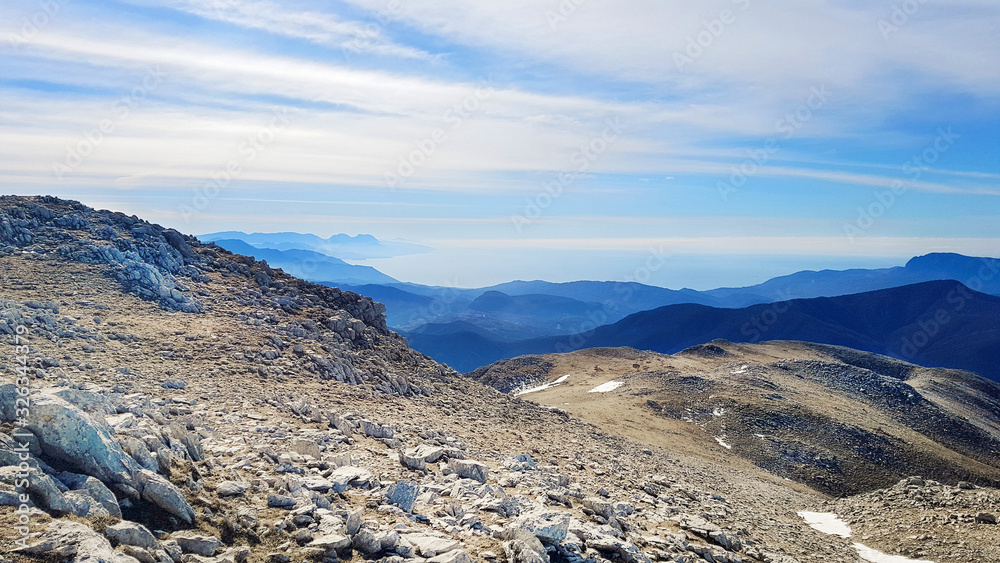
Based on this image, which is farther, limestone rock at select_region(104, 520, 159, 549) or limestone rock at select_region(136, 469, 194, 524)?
limestone rock at select_region(136, 469, 194, 524)

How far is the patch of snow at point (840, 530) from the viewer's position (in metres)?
18.0

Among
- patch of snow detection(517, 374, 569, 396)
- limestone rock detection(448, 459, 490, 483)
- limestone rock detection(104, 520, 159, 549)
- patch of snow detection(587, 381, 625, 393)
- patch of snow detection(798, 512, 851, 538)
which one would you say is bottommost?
patch of snow detection(798, 512, 851, 538)

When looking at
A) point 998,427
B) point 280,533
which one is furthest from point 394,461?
point 998,427

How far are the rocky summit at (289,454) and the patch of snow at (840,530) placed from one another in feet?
1.41

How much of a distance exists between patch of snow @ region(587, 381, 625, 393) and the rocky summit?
20046 mm

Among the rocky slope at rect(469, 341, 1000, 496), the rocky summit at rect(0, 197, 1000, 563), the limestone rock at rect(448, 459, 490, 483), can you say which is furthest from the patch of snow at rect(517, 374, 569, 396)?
the limestone rock at rect(448, 459, 490, 483)

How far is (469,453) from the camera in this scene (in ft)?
54.6

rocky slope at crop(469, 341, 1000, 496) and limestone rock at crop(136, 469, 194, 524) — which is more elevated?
limestone rock at crop(136, 469, 194, 524)

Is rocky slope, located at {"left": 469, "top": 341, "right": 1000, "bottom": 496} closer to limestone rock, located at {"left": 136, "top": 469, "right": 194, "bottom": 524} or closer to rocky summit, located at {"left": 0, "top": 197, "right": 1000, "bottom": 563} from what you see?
rocky summit, located at {"left": 0, "top": 197, "right": 1000, "bottom": 563}

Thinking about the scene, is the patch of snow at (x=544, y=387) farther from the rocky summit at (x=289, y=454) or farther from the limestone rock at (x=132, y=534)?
the limestone rock at (x=132, y=534)

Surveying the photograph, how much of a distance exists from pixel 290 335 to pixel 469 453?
409 inches

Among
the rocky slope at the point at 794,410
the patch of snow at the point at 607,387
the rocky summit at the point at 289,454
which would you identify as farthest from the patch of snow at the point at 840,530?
the patch of snow at the point at 607,387

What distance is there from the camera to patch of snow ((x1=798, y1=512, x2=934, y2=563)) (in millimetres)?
18000

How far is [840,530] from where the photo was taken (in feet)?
70.8
